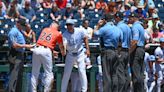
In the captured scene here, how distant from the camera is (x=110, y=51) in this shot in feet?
35.9

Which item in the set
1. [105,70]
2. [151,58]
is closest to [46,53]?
[105,70]

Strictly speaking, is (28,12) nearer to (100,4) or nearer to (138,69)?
(100,4)

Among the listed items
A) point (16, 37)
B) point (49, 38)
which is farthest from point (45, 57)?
point (16, 37)

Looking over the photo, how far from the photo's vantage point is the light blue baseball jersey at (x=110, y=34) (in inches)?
430

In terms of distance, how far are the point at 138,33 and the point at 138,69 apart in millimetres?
864

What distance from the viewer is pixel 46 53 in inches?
428

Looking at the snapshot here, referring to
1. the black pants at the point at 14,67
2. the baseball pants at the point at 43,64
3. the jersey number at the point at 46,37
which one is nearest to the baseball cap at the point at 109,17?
the jersey number at the point at 46,37

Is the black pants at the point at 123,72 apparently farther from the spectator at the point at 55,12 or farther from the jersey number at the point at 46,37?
the spectator at the point at 55,12

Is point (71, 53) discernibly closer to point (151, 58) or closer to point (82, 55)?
point (82, 55)

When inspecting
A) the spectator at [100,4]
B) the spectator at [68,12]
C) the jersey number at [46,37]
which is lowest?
the jersey number at [46,37]

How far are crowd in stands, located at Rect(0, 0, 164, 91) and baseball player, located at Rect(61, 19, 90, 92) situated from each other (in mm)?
2712

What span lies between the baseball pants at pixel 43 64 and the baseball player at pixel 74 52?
47cm

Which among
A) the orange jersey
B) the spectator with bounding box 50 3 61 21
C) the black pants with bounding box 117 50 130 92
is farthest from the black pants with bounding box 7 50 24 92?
the spectator with bounding box 50 3 61 21

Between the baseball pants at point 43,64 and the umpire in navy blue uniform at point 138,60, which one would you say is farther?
the umpire in navy blue uniform at point 138,60
